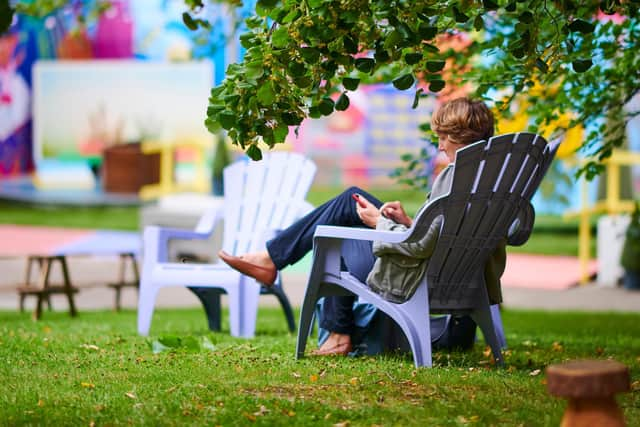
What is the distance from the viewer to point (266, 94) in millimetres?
3045

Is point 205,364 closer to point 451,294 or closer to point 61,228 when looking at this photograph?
point 451,294

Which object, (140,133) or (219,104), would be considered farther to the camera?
(140,133)

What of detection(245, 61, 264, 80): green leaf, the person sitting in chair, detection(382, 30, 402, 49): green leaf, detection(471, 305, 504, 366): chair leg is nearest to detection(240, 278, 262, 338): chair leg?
the person sitting in chair

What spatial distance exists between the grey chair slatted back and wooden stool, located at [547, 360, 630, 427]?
121 centimetres

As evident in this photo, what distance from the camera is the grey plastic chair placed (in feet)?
11.3

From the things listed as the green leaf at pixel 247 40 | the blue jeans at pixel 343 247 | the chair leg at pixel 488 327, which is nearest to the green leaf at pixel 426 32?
the green leaf at pixel 247 40

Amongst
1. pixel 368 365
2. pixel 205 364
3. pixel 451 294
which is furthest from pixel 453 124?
pixel 205 364

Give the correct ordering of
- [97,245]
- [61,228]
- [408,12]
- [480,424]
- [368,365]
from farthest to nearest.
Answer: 1. [61,228]
2. [97,245]
3. [368,365]
4. [408,12]
5. [480,424]

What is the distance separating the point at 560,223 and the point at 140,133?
250 inches

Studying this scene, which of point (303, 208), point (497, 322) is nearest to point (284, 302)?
point (303, 208)

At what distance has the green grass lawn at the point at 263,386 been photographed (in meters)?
2.88

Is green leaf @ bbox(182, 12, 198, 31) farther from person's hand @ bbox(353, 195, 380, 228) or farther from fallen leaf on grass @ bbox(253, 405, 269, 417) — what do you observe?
fallen leaf on grass @ bbox(253, 405, 269, 417)

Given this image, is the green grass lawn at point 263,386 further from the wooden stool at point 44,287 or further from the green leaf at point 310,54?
the wooden stool at point 44,287

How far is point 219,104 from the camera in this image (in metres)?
3.15
